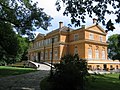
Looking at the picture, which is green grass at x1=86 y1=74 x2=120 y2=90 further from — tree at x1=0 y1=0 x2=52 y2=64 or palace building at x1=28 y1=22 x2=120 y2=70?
palace building at x1=28 y1=22 x2=120 y2=70

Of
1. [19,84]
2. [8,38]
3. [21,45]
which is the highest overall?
[21,45]

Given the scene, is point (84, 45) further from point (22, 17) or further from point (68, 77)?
point (68, 77)

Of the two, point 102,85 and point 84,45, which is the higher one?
point 84,45

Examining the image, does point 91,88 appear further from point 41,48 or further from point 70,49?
point 41,48

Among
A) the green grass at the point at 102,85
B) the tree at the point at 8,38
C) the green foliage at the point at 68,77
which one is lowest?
the green grass at the point at 102,85

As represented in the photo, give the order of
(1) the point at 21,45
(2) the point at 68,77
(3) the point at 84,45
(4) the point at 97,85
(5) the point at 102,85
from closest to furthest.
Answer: (2) the point at 68,77
(4) the point at 97,85
(5) the point at 102,85
(1) the point at 21,45
(3) the point at 84,45

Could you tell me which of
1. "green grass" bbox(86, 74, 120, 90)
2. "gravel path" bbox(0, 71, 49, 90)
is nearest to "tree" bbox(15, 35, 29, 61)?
"gravel path" bbox(0, 71, 49, 90)

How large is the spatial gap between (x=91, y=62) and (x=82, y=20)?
4391 cm

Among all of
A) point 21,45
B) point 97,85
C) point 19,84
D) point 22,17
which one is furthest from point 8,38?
point 21,45

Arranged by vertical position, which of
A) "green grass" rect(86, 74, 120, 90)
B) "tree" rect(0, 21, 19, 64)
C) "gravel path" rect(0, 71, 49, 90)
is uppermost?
"tree" rect(0, 21, 19, 64)

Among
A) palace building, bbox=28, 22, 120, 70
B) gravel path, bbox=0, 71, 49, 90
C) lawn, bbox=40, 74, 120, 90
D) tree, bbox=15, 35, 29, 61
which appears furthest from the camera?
palace building, bbox=28, 22, 120, 70

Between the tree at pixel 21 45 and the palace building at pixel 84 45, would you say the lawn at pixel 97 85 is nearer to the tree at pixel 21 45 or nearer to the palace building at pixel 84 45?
the tree at pixel 21 45

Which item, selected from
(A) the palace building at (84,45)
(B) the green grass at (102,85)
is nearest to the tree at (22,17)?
(B) the green grass at (102,85)

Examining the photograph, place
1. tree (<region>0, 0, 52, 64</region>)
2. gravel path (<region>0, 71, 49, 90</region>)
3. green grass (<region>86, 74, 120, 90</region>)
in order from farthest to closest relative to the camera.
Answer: tree (<region>0, 0, 52, 64</region>) < green grass (<region>86, 74, 120, 90</region>) < gravel path (<region>0, 71, 49, 90</region>)
